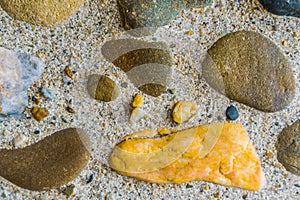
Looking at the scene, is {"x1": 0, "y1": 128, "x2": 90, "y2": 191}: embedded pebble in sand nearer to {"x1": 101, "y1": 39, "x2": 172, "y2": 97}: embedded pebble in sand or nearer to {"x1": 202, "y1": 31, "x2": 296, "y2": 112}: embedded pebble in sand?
{"x1": 101, "y1": 39, "x2": 172, "y2": 97}: embedded pebble in sand

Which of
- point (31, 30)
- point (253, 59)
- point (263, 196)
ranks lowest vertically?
point (263, 196)

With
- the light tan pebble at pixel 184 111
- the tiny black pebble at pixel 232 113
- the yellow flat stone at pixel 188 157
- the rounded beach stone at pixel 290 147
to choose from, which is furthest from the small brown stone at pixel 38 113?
the rounded beach stone at pixel 290 147

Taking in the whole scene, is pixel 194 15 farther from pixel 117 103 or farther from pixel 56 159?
pixel 56 159

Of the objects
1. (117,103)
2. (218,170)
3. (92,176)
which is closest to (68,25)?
(117,103)

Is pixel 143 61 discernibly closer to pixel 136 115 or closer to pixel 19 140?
pixel 136 115

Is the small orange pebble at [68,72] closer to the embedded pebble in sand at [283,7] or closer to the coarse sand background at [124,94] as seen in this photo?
the coarse sand background at [124,94]

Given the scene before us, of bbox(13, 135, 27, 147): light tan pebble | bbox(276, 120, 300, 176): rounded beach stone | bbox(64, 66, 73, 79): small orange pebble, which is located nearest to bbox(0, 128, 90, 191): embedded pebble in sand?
bbox(13, 135, 27, 147): light tan pebble

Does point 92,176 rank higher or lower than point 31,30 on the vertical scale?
lower

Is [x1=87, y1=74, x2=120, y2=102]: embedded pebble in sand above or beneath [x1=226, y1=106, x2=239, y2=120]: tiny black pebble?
above
